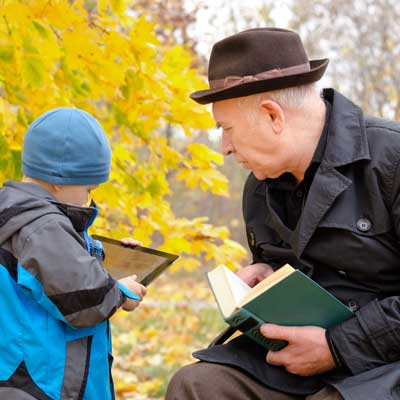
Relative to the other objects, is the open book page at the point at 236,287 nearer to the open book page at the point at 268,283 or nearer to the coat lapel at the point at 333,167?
the open book page at the point at 268,283

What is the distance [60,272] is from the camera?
1.97 metres

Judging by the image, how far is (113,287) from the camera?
2.10m

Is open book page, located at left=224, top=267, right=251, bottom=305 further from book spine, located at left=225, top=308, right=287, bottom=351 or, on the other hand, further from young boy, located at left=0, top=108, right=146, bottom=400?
young boy, located at left=0, top=108, right=146, bottom=400

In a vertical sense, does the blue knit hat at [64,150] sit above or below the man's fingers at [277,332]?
above

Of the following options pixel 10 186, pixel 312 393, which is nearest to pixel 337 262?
pixel 312 393

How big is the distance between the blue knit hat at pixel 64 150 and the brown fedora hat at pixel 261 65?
0.36m

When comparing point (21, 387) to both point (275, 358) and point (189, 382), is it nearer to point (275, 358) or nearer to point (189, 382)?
point (189, 382)

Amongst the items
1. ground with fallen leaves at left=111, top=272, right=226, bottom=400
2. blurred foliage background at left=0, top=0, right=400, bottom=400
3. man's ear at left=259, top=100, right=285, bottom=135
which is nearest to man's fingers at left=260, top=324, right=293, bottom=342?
man's ear at left=259, top=100, right=285, bottom=135

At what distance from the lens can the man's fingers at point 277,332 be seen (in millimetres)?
2021

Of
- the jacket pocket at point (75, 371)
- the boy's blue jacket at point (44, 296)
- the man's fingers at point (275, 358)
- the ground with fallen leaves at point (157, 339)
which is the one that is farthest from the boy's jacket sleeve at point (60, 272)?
the ground with fallen leaves at point (157, 339)

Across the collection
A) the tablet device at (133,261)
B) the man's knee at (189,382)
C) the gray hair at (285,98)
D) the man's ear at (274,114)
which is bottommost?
the man's knee at (189,382)

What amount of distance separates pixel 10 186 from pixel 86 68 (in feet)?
2.86

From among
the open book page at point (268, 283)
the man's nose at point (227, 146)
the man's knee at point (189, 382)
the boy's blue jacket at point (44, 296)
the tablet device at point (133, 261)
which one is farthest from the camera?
the tablet device at point (133, 261)

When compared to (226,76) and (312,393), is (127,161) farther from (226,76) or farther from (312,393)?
(312,393)
